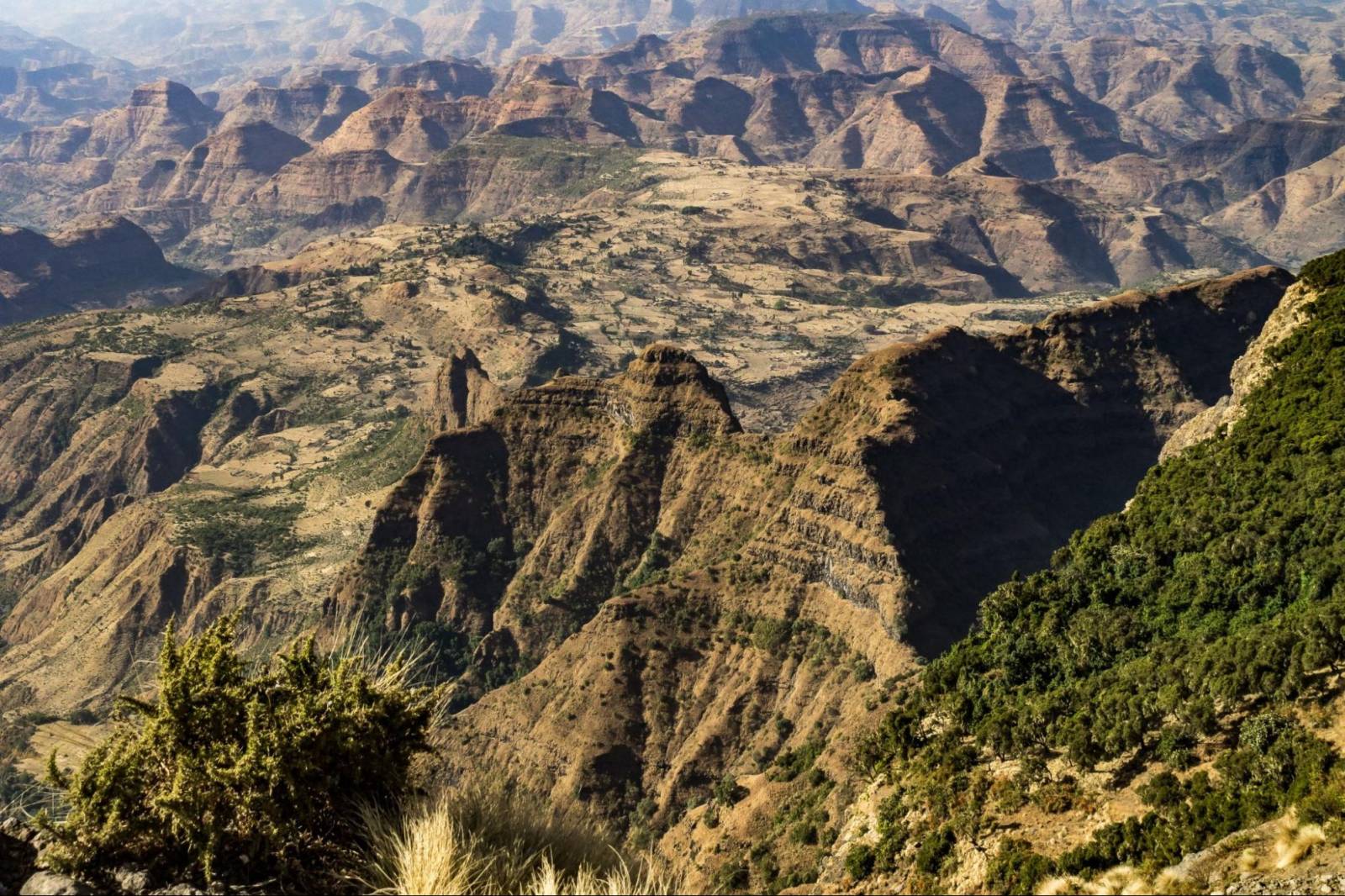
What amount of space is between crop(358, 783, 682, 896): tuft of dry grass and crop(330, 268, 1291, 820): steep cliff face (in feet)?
186

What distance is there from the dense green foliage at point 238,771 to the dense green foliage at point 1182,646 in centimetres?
2137

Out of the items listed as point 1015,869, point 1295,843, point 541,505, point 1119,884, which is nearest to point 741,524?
point 541,505

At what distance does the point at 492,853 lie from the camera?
18.6 m

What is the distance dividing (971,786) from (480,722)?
59062 millimetres

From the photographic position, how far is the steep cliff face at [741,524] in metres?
85.8

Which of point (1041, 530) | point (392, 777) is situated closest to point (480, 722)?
point (1041, 530)

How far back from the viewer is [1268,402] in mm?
64625

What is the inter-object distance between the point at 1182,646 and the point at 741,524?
197 feet

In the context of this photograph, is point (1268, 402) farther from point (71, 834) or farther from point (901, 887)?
point (71, 834)

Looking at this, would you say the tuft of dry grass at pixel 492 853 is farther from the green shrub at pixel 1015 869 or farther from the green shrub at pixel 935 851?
the green shrub at pixel 935 851

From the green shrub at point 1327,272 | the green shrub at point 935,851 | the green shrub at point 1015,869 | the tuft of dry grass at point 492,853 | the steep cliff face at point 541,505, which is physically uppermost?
the green shrub at point 1327,272

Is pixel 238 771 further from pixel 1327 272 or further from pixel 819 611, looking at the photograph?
pixel 1327 272

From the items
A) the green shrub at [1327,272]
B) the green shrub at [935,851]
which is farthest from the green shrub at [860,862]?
the green shrub at [1327,272]

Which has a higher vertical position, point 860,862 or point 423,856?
point 423,856
